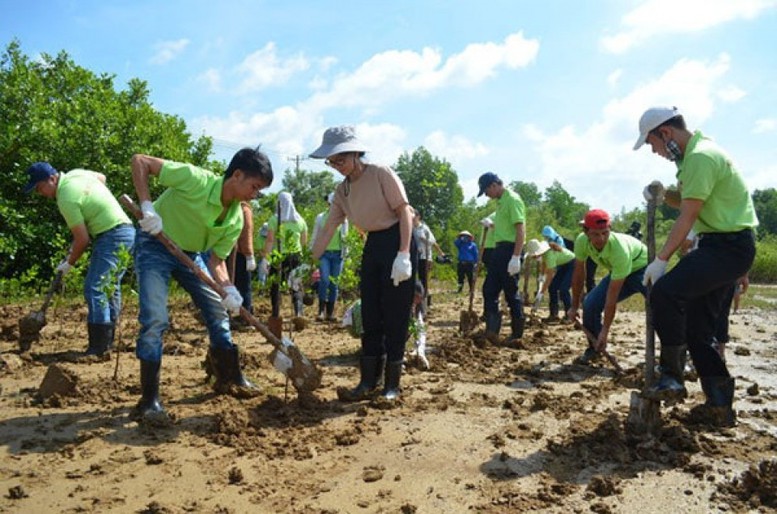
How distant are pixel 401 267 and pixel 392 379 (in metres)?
0.88

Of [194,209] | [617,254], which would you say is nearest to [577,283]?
[617,254]

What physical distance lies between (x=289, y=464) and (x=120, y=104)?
41.6 feet

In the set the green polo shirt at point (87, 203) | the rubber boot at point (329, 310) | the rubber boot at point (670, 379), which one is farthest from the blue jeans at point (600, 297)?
the green polo shirt at point (87, 203)

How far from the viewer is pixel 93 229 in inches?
209

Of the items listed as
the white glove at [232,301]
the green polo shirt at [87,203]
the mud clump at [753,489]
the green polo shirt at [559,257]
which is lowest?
the mud clump at [753,489]

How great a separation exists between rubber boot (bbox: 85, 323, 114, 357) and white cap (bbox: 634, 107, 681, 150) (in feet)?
15.6

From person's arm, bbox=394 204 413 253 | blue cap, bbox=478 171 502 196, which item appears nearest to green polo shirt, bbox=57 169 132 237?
person's arm, bbox=394 204 413 253

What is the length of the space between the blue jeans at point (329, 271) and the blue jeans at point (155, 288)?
12.4 ft

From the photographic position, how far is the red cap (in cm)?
514

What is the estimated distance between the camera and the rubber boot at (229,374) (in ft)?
14.2

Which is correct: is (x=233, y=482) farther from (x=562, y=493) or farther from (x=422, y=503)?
(x=562, y=493)

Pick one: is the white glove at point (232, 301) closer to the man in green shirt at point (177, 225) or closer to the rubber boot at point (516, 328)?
the man in green shirt at point (177, 225)

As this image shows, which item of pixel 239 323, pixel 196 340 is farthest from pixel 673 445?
pixel 239 323

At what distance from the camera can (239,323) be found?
304 inches
